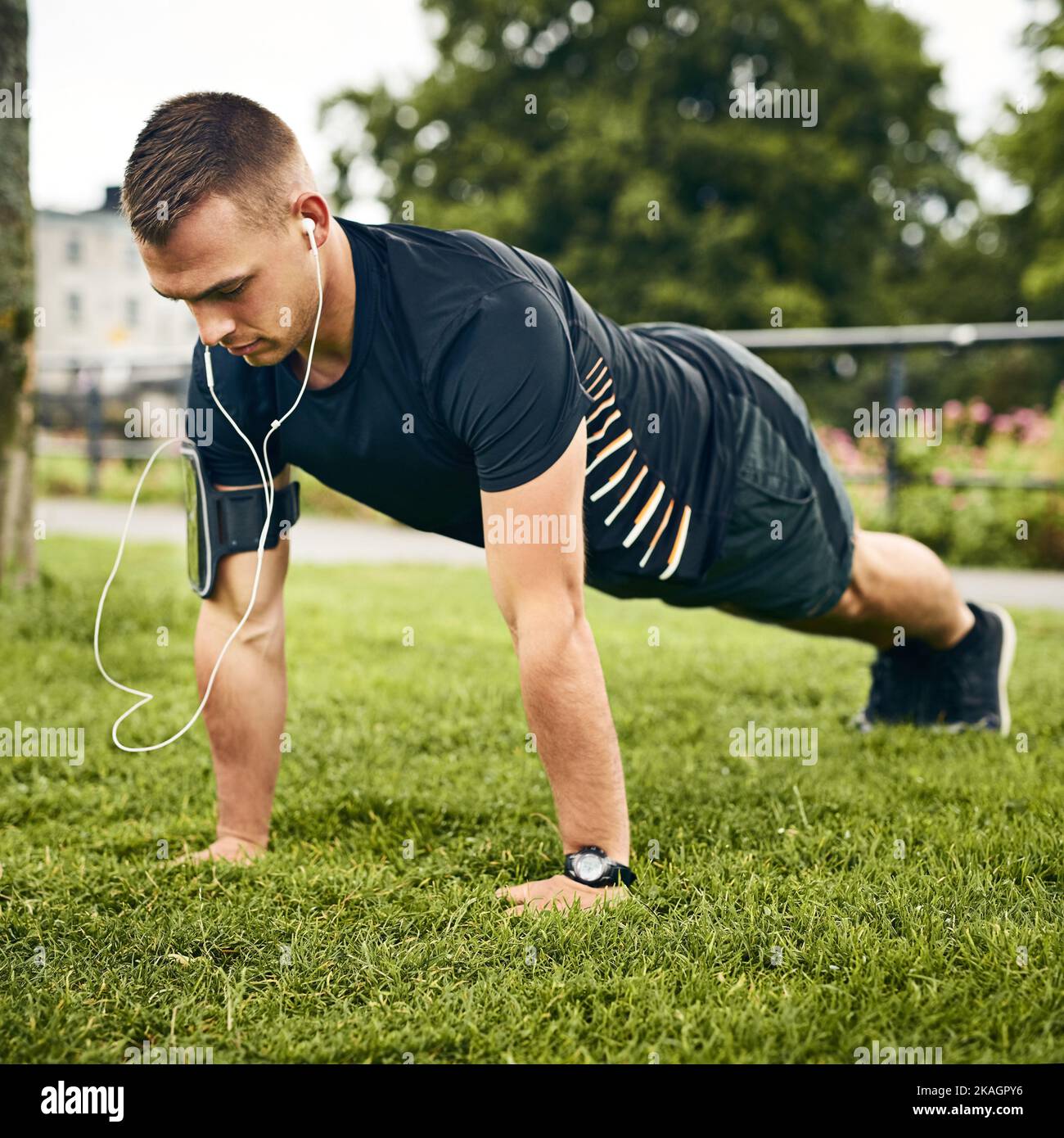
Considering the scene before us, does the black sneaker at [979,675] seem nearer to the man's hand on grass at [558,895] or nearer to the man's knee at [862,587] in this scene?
the man's knee at [862,587]

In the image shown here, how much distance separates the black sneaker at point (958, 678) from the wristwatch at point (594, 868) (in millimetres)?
1695

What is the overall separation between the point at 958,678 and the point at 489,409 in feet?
7.09

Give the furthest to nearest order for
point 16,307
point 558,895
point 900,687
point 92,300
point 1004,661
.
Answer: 1. point 92,300
2. point 16,307
3. point 900,687
4. point 1004,661
5. point 558,895

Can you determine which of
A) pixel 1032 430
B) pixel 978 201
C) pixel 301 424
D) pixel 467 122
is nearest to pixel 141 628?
pixel 301 424

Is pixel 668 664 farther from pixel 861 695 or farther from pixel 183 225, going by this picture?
pixel 183 225

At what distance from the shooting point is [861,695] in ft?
14.7

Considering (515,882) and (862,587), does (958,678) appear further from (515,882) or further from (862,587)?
(515,882)

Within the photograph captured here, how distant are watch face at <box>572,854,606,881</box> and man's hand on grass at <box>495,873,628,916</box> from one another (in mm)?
18

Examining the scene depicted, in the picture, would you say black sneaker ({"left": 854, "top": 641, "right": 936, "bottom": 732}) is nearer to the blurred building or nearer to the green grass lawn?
the green grass lawn

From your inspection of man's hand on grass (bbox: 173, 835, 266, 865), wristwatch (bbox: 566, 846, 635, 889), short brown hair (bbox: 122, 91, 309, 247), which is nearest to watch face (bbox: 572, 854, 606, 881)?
wristwatch (bbox: 566, 846, 635, 889)

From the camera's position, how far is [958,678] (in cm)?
373

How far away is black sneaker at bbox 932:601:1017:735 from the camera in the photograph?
3693mm

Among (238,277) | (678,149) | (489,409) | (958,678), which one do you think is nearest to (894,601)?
(958,678)

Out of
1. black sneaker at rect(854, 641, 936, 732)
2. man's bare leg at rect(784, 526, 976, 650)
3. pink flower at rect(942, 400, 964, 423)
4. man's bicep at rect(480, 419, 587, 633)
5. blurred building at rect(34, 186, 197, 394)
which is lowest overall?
black sneaker at rect(854, 641, 936, 732)
